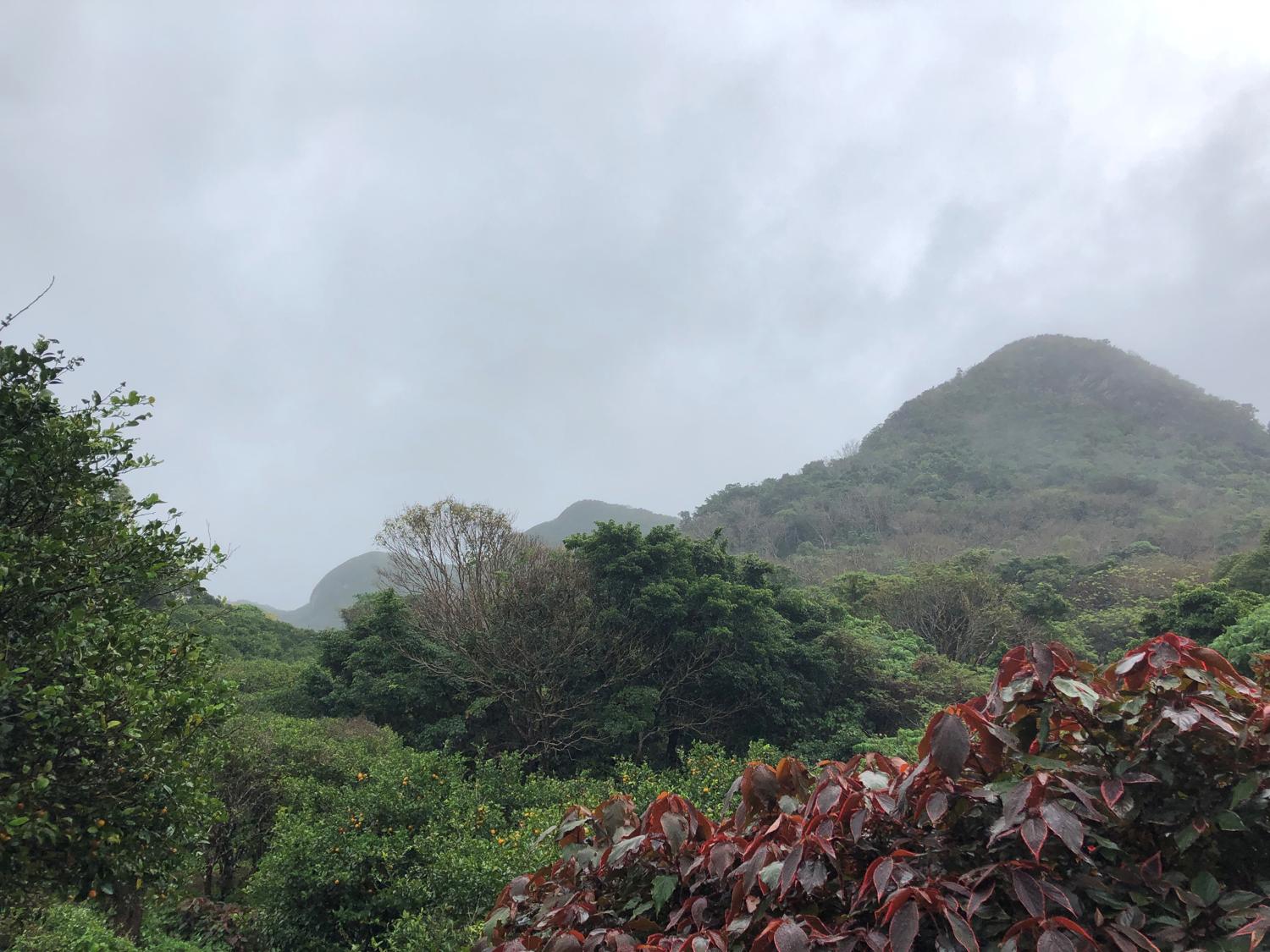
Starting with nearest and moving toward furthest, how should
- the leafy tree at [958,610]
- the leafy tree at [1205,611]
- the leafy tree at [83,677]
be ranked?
1. the leafy tree at [83,677]
2. the leafy tree at [1205,611]
3. the leafy tree at [958,610]

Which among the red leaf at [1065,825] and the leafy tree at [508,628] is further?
the leafy tree at [508,628]

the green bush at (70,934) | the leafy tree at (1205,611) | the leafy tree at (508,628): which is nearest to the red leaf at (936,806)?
the green bush at (70,934)

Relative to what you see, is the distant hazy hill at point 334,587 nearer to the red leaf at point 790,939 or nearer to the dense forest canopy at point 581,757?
the dense forest canopy at point 581,757

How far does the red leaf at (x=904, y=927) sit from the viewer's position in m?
1.20

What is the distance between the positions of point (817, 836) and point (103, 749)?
3.36 m

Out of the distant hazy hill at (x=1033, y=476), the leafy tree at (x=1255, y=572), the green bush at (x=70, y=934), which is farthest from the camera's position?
the distant hazy hill at (x=1033, y=476)

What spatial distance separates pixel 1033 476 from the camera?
6112cm

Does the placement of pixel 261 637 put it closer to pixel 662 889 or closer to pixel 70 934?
pixel 70 934

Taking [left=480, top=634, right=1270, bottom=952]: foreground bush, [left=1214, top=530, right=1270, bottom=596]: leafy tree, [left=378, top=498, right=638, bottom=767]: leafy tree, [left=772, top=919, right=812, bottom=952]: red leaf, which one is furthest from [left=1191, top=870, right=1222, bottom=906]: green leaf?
[left=1214, top=530, right=1270, bottom=596]: leafy tree

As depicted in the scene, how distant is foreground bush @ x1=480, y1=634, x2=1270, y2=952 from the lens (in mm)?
1255

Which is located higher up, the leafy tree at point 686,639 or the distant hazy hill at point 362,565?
the distant hazy hill at point 362,565

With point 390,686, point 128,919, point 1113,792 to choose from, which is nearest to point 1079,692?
point 1113,792

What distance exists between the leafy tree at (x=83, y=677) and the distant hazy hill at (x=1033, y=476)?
32256 millimetres

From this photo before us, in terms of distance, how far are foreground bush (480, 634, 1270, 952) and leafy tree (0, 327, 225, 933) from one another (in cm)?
255
